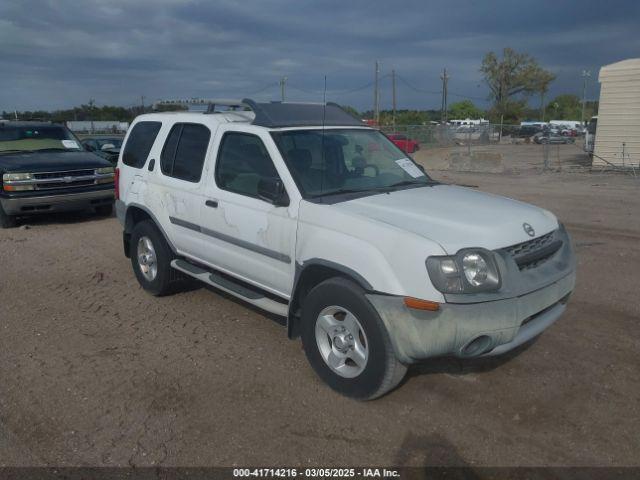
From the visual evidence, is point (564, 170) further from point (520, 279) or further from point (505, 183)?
point (520, 279)

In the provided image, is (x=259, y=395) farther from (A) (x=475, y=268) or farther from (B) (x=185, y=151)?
(B) (x=185, y=151)

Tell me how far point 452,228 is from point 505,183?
14552 mm

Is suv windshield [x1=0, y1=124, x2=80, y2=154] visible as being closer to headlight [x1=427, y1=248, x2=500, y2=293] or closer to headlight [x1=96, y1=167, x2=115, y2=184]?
headlight [x1=96, y1=167, x2=115, y2=184]

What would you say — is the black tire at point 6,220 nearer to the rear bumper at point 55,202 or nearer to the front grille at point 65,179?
the rear bumper at point 55,202

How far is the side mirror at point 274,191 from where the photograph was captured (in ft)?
13.8

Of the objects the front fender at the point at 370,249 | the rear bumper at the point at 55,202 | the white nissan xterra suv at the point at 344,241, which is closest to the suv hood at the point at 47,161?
the rear bumper at the point at 55,202

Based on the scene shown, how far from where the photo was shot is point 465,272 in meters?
3.38

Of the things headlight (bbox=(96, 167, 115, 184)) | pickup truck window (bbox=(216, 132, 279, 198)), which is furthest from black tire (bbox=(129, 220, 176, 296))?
headlight (bbox=(96, 167, 115, 184))

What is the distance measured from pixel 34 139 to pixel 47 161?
4.48 ft

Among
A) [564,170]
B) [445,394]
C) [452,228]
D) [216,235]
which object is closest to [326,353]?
[445,394]

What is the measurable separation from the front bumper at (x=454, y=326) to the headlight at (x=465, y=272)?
0.34 ft

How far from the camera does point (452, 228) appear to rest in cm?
359

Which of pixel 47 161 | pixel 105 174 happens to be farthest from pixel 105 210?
pixel 47 161

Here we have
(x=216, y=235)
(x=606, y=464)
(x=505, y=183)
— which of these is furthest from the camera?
(x=505, y=183)
